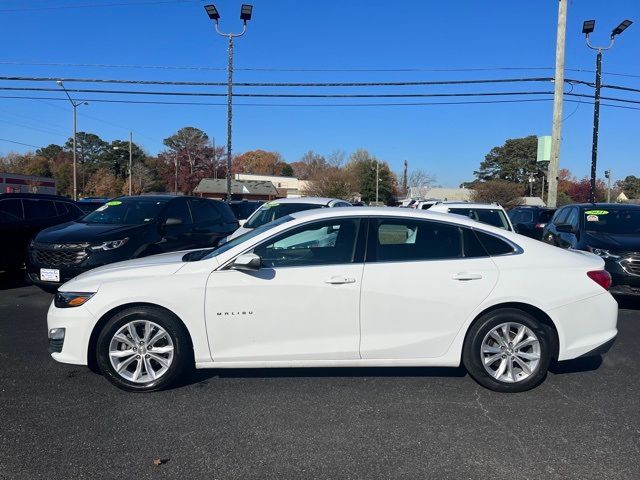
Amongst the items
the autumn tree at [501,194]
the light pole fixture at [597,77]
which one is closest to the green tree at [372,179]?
the autumn tree at [501,194]

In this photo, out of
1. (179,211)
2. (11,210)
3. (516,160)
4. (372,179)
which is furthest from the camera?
(516,160)

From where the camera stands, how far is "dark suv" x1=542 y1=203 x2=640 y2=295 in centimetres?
757

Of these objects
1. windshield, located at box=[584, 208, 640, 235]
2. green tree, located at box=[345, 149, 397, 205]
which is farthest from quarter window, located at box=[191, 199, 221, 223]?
green tree, located at box=[345, 149, 397, 205]

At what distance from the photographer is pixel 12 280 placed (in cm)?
1013

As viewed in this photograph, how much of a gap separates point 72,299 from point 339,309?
2260mm

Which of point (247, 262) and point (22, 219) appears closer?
point (247, 262)

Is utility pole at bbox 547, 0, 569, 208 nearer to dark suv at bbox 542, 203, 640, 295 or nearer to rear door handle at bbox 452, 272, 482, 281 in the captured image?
dark suv at bbox 542, 203, 640, 295

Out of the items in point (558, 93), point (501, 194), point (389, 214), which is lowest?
point (389, 214)

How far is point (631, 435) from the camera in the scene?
3.64m

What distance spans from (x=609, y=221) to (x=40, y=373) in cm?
895

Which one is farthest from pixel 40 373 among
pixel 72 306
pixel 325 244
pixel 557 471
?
pixel 557 471

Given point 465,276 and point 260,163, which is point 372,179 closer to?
point 260,163

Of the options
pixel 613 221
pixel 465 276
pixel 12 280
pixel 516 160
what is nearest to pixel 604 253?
pixel 613 221

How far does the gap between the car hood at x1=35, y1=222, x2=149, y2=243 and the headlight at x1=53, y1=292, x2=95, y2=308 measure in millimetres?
3379
